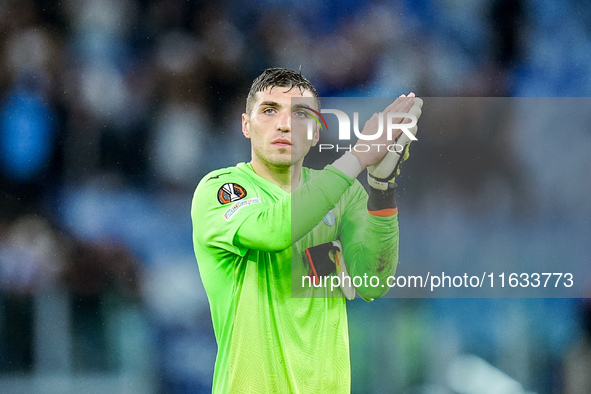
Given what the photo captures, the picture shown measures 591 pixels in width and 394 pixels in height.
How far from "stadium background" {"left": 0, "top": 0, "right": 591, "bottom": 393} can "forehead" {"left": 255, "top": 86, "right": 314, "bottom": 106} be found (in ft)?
1.48

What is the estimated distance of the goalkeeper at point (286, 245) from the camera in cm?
217

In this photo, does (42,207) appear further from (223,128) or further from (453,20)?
(453,20)

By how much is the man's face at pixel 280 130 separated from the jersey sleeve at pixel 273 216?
26 cm

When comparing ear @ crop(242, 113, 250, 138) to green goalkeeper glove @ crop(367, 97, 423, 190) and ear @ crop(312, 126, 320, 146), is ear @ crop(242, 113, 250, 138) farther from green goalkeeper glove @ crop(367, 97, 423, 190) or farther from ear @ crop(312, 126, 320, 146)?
green goalkeeper glove @ crop(367, 97, 423, 190)

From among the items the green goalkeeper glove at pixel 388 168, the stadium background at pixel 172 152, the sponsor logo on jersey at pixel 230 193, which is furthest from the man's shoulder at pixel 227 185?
the stadium background at pixel 172 152

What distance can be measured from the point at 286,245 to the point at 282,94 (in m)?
0.62

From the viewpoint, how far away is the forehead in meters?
2.48

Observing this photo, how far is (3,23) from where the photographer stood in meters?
3.05

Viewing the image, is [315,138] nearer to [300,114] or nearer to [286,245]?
[300,114]

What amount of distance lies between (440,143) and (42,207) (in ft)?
5.75

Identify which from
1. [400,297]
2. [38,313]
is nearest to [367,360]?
[400,297]

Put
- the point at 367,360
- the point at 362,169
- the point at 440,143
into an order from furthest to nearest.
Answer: the point at 367,360, the point at 440,143, the point at 362,169

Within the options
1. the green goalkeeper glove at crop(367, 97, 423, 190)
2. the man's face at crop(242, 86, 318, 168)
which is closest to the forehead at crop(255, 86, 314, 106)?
the man's face at crop(242, 86, 318, 168)

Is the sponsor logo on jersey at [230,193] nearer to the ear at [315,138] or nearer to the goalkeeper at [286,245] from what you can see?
the goalkeeper at [286,245]
